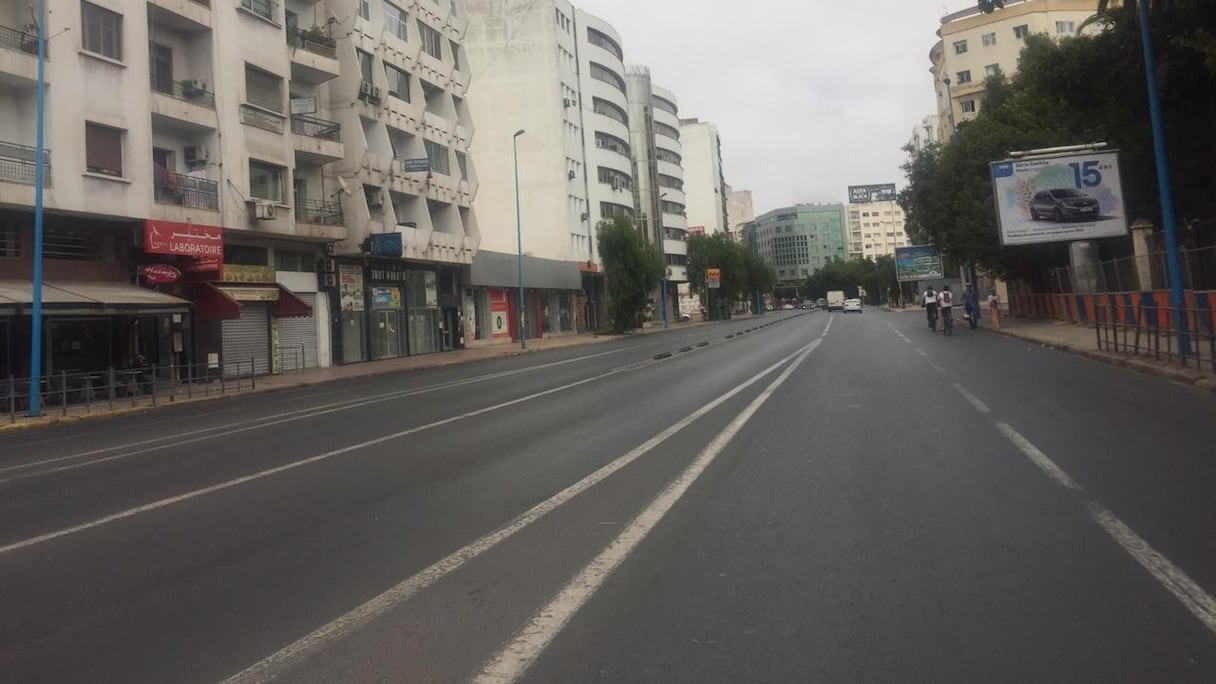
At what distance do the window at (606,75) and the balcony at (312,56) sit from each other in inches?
1606

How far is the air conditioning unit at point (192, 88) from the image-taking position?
25578mm

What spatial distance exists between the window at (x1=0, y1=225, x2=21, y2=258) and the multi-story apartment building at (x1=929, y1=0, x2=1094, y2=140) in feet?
214

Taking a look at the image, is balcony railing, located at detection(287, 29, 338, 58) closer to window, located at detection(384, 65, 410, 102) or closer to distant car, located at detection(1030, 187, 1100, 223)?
window, located at detection(384, 65, 410, 102)

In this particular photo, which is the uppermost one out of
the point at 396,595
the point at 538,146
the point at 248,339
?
the point at 538,146

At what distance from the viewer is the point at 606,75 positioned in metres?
73.1

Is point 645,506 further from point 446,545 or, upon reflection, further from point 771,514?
point 446,545

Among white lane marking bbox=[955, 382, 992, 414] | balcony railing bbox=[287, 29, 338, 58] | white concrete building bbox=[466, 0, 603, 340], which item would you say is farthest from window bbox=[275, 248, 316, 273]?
white lane marking bbox=[955, 382, 992, 414]

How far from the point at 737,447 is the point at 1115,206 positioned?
75.7 feet

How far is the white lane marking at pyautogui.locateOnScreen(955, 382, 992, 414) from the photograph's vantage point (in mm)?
10750

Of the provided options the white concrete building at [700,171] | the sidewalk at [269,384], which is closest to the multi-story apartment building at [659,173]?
the white concrete building at [700,171]

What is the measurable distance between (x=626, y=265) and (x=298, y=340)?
26.4 metres

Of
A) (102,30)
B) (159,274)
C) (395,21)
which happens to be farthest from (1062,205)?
(395,21)

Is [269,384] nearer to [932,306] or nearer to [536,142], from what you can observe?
[932,306]

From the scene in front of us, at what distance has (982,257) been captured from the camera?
36.1 metres
